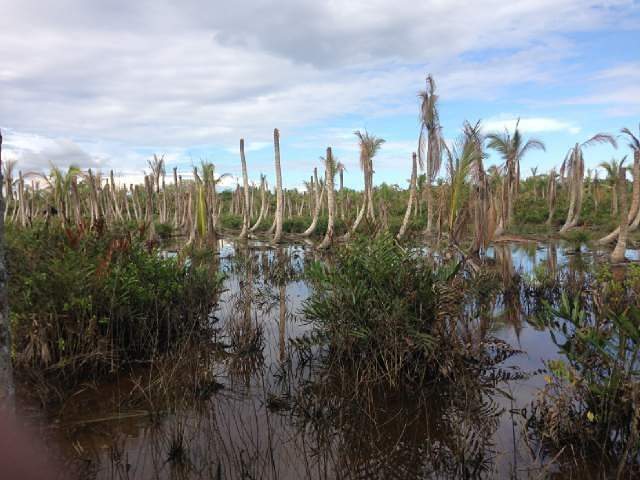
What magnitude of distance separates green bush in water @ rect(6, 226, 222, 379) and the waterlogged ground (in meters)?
0.42

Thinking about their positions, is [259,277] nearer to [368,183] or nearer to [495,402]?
[495,402]

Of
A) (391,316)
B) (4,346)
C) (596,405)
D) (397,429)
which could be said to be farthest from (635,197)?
(4,346)

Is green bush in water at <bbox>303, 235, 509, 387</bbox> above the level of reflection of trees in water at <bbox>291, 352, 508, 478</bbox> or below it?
above

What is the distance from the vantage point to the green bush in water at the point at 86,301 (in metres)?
5.15

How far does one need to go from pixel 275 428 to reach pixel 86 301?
260 cm

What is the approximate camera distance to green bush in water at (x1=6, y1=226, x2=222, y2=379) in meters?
5.15

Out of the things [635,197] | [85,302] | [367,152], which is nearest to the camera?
[85,302]

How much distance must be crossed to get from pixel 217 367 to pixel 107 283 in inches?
67.7

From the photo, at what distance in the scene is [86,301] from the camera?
5.20 m

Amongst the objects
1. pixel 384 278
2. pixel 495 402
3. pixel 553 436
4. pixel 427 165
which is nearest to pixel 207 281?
pixel 384 278

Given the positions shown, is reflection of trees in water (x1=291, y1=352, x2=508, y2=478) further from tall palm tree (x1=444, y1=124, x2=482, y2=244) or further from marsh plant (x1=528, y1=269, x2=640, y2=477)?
tall palm tree (x1=444, y1=124, x2=482, y2=244)

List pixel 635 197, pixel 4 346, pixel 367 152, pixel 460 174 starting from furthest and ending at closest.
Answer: pixel 367 152 → pixel 635 197 → pixel 460 174 → pixel 4 346

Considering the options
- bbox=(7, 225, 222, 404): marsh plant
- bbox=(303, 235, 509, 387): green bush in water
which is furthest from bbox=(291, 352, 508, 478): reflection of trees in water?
bbox=(7, 225, 222, 404): marsh plant

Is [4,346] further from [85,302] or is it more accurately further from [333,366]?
[333,366]
